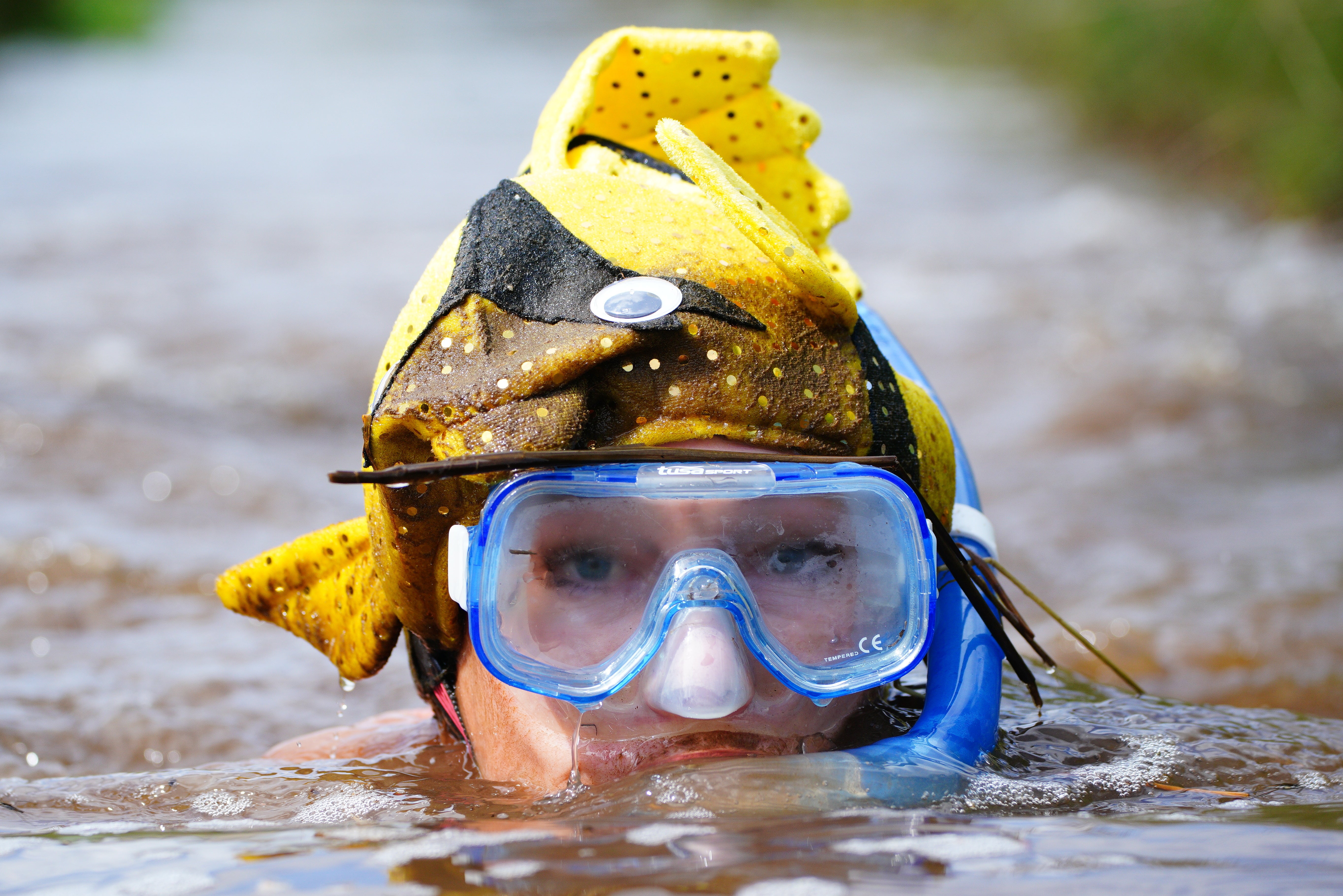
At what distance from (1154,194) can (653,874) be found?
40.1 feet

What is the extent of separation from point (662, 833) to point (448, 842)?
25 cm

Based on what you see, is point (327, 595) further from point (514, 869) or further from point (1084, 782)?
point (1084, 782)

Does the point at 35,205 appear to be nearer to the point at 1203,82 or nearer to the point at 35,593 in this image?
the point at 35,593

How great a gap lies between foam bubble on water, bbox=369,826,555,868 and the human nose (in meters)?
0.25

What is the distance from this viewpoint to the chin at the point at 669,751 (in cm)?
171

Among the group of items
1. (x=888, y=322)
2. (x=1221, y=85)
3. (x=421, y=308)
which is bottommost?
(x=421, y=308)

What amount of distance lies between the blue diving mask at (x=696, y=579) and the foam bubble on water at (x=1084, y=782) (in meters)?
0.20

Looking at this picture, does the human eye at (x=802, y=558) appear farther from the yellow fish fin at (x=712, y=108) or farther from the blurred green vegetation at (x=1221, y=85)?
the blurred green vegetation at (x=1221, y=85)

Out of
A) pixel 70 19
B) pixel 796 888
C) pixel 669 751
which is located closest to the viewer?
pixel 796 888

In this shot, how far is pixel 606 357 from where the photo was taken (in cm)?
175

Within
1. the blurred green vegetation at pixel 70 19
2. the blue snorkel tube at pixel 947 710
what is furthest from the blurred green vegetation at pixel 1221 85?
the blurred green vegetation at pixel 70 19

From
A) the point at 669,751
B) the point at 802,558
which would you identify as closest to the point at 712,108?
the point at 802,558

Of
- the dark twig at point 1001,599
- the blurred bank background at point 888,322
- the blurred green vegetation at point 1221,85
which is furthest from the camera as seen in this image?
the blurred green vegetation at point 1221,85

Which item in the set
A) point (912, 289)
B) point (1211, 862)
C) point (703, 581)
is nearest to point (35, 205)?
point (912, 289)
